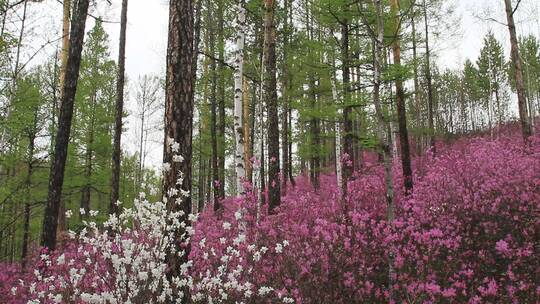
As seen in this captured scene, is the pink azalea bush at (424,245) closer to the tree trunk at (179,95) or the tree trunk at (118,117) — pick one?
the tree trunk at (179,95)

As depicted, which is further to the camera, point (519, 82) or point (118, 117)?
point (118, 117)

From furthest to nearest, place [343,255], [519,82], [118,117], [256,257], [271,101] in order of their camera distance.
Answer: [118,117]
[519,82]
[271,101]
[343,255]
[256,257]

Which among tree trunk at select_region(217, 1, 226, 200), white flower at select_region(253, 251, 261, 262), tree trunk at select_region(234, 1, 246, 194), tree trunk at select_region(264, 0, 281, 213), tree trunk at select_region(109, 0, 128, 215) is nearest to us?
white flower at select_region(253, 251, 261, 262)

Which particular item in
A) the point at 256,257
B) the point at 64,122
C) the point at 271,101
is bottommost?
the point at 256,257

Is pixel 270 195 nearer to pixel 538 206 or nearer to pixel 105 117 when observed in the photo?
pixel 538 206

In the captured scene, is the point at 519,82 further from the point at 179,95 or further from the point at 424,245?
the point at 179,95

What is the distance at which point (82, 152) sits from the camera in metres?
19.4

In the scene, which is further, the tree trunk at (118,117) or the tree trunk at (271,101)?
the tree trunk at (118,117)

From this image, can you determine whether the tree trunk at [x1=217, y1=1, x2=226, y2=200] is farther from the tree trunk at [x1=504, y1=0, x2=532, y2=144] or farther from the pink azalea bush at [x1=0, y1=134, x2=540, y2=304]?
the tree trunk at [x1=504, y1=0, x2=532, y2=144]

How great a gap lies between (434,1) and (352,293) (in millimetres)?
14754

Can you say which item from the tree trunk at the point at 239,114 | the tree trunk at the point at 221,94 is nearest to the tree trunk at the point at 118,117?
the tree trunk at the point at 221,94

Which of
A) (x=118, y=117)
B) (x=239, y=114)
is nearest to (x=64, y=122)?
(x=239, y=114)

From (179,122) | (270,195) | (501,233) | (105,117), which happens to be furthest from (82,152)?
(501,233)

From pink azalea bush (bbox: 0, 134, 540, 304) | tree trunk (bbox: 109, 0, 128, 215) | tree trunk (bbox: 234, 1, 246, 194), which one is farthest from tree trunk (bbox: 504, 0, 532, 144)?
tree trunk (bbox: 109, 0, 128, 215)
